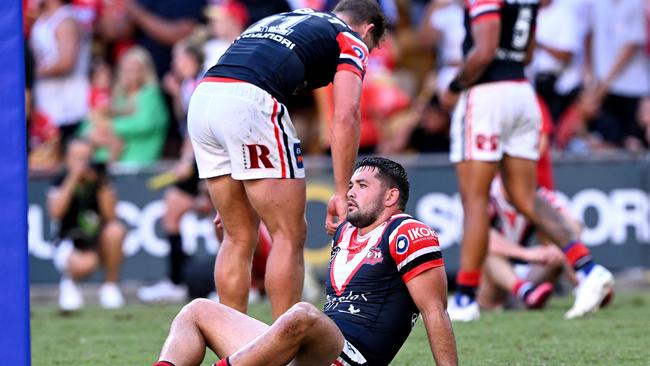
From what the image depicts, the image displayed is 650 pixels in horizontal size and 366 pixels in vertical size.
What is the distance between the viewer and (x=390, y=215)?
19.8 feet

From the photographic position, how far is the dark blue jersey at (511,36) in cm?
936

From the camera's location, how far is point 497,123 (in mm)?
9242

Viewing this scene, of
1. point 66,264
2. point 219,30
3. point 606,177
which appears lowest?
point 66,264

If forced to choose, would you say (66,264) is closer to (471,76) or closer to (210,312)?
(471,76)

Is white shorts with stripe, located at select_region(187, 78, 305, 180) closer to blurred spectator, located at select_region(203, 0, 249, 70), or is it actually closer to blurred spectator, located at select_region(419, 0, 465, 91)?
blurred spectator, located at select_region(203, 0, 249, 70)

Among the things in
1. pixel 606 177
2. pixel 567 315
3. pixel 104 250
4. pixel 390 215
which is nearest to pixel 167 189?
pixel 104 250

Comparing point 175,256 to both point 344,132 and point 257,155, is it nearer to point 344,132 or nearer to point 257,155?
point 257,155

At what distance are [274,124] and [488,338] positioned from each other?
230 cm

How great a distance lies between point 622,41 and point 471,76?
17.2 ft

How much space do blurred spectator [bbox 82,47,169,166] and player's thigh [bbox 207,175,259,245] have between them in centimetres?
760

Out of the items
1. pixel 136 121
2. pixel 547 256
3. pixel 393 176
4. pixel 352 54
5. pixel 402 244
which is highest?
pixel 352 54

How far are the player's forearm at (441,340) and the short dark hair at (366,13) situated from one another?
2.16m

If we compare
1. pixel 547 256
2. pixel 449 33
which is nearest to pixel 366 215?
pixel 547 256

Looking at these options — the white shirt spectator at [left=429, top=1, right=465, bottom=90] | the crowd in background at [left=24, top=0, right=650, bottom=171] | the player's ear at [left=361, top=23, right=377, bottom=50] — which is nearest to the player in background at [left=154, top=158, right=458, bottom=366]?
the player's ear at [left=361, top=23, right=377, bottom=50]
